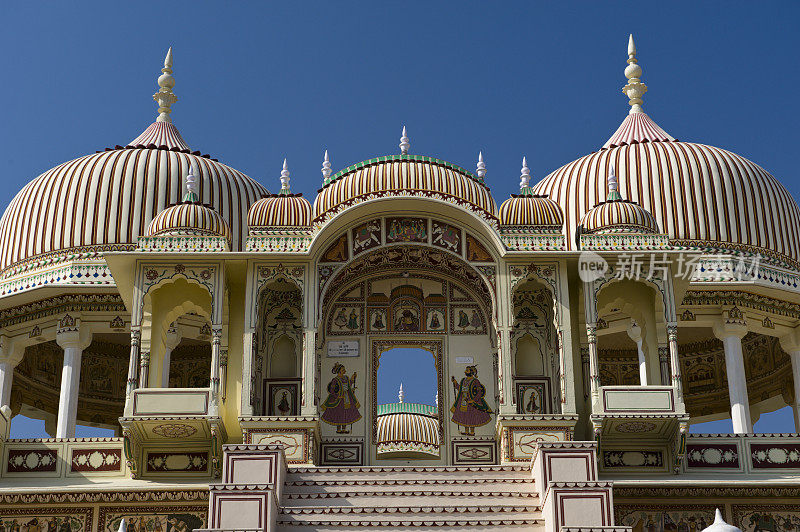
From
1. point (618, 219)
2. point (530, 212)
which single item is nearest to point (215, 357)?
point (530, 212)

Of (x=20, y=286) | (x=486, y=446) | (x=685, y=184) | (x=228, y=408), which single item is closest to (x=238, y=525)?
(x=228, y=408)

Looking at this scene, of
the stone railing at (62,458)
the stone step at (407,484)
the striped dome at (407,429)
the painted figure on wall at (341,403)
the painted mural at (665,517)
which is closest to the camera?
the stone step at (407,484)

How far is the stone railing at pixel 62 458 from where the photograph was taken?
22.0 meters

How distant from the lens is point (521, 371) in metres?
24.1

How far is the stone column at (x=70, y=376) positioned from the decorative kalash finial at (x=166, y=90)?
761 centimetres

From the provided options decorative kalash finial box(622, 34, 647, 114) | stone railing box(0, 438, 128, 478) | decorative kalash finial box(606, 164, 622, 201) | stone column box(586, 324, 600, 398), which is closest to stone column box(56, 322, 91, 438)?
stone railing box(0, 438, 128, 478)

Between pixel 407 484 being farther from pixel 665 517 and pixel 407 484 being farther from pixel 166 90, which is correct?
pixel 166 90

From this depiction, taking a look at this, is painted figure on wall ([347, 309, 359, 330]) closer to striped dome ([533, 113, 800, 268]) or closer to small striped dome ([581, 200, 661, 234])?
small striped dome ([581, 200, 661, 234])

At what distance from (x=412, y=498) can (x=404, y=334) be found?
581cm

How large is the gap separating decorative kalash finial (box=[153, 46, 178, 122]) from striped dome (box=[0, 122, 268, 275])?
2680mm

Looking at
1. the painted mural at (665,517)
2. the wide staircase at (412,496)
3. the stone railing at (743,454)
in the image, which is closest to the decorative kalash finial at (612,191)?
the stone railing at (743,454)

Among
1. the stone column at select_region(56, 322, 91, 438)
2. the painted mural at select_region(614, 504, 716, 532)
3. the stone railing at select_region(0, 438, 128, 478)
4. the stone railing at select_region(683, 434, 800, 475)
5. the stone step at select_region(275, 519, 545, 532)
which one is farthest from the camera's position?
the stone column at select_region(56, 322, 91, 438)

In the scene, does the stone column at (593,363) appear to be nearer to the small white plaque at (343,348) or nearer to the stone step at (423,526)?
the stone step at (423,526)

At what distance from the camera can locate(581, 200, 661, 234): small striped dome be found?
24.2 meters
